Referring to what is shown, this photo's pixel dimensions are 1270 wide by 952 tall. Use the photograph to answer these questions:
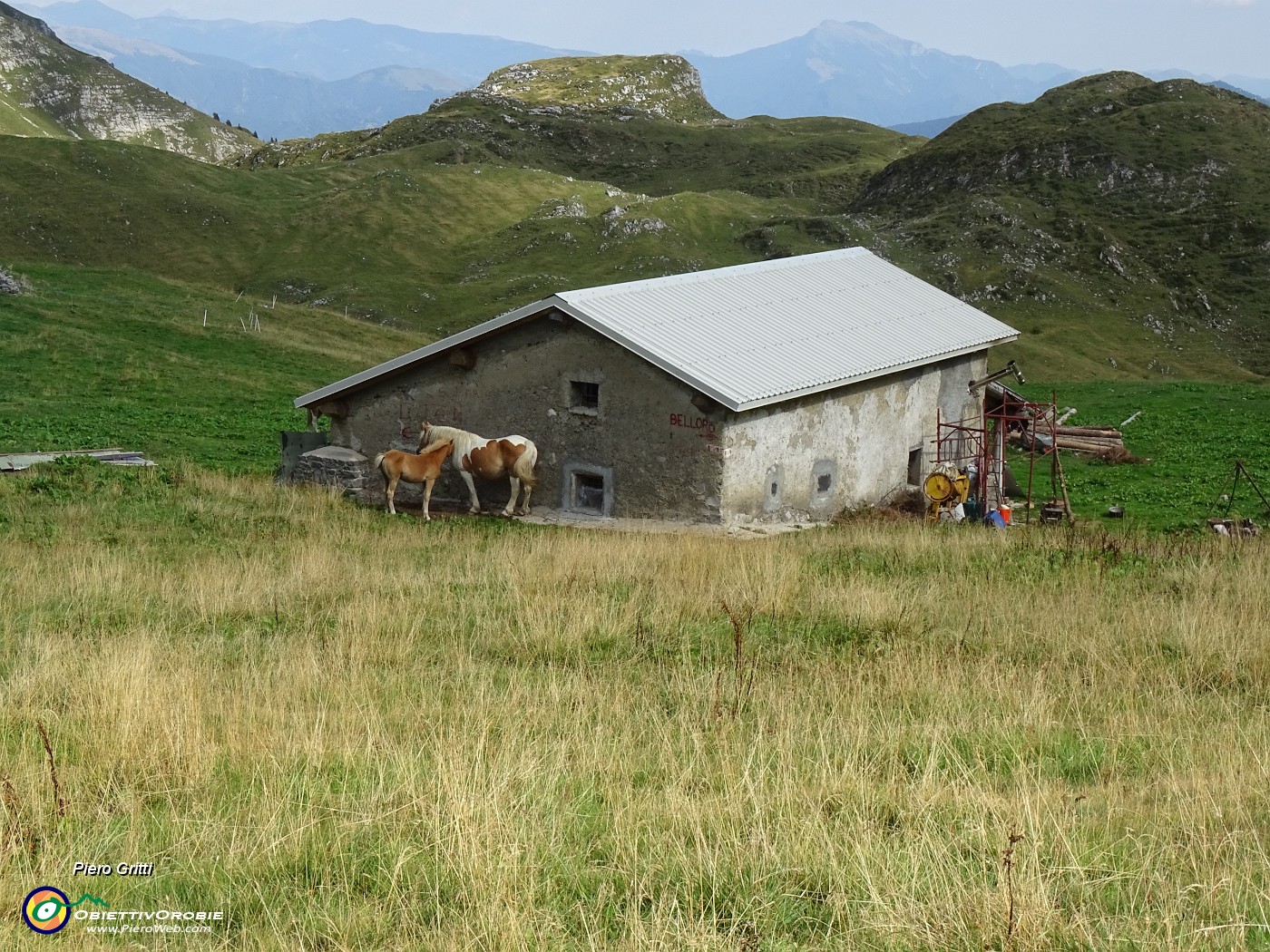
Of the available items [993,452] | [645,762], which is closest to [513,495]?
[993,452]

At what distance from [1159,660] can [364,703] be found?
5995 millimetres

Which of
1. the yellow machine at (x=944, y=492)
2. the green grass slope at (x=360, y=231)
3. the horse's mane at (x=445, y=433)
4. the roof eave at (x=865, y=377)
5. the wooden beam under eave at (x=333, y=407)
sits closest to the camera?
the roof eave at (x=865, y=377)

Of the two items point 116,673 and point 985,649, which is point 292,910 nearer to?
point 116,673

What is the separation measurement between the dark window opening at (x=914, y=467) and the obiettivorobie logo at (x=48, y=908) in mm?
23533

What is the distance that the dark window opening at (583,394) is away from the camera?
22.5 meters

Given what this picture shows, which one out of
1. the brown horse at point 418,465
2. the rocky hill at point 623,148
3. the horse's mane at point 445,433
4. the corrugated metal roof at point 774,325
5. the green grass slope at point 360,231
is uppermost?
the rocky hill at point 623,148

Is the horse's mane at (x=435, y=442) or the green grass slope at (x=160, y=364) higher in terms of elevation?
the green grass slope at (x=160, y=364)

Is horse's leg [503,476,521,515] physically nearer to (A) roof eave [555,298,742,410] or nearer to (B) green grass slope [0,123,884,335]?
(A) roof eave [555,298,742,410]

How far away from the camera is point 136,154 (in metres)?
95.9

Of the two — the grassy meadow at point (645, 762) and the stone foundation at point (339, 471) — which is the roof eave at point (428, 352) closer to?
the stone foundation at point (339, 471)

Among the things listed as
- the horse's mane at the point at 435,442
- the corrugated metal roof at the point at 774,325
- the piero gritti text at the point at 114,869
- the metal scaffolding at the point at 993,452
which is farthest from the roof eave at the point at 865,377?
the piero gritti text at the point at 114,869

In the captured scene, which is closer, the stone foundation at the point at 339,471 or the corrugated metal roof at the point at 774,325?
the corrugated metal roof at the point at 774,325

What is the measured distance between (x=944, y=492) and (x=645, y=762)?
19.8m

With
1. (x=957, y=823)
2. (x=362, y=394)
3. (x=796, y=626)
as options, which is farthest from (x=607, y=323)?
(x=957, y=823)
